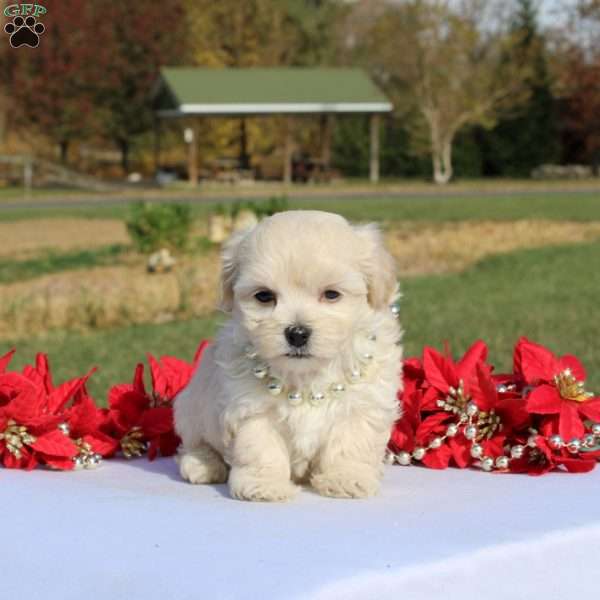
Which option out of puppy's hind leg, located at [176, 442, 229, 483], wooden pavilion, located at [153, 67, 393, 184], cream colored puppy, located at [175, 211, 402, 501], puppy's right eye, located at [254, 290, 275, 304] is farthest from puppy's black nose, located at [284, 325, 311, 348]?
wooden pavilion, located at [153, 67, 393, 184]

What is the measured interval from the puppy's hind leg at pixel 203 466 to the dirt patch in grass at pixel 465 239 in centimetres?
1358

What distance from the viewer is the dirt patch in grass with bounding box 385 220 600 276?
1773 centimetres

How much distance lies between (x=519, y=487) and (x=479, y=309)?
9.99 m

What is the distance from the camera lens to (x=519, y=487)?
2.78 m

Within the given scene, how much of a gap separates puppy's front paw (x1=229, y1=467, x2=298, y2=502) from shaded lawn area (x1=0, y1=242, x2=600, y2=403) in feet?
18.6

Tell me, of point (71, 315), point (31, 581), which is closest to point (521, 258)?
point (71, 315)

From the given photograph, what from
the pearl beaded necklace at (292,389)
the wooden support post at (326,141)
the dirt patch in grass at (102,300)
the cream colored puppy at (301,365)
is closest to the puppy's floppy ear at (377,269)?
the cream colored puppy at (301,365)

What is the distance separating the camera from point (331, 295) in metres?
2.56

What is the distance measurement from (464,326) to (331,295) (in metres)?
Result: 9.00

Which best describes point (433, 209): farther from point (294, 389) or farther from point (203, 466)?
point (294, 389)

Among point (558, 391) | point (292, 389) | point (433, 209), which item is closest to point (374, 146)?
point (433, 209)

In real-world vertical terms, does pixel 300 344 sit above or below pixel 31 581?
above

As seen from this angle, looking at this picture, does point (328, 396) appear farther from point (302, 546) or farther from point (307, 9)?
point (307, 9)

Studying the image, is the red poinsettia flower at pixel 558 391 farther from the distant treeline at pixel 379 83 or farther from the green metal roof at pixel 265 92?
the distant treeline at pixel 379 83
